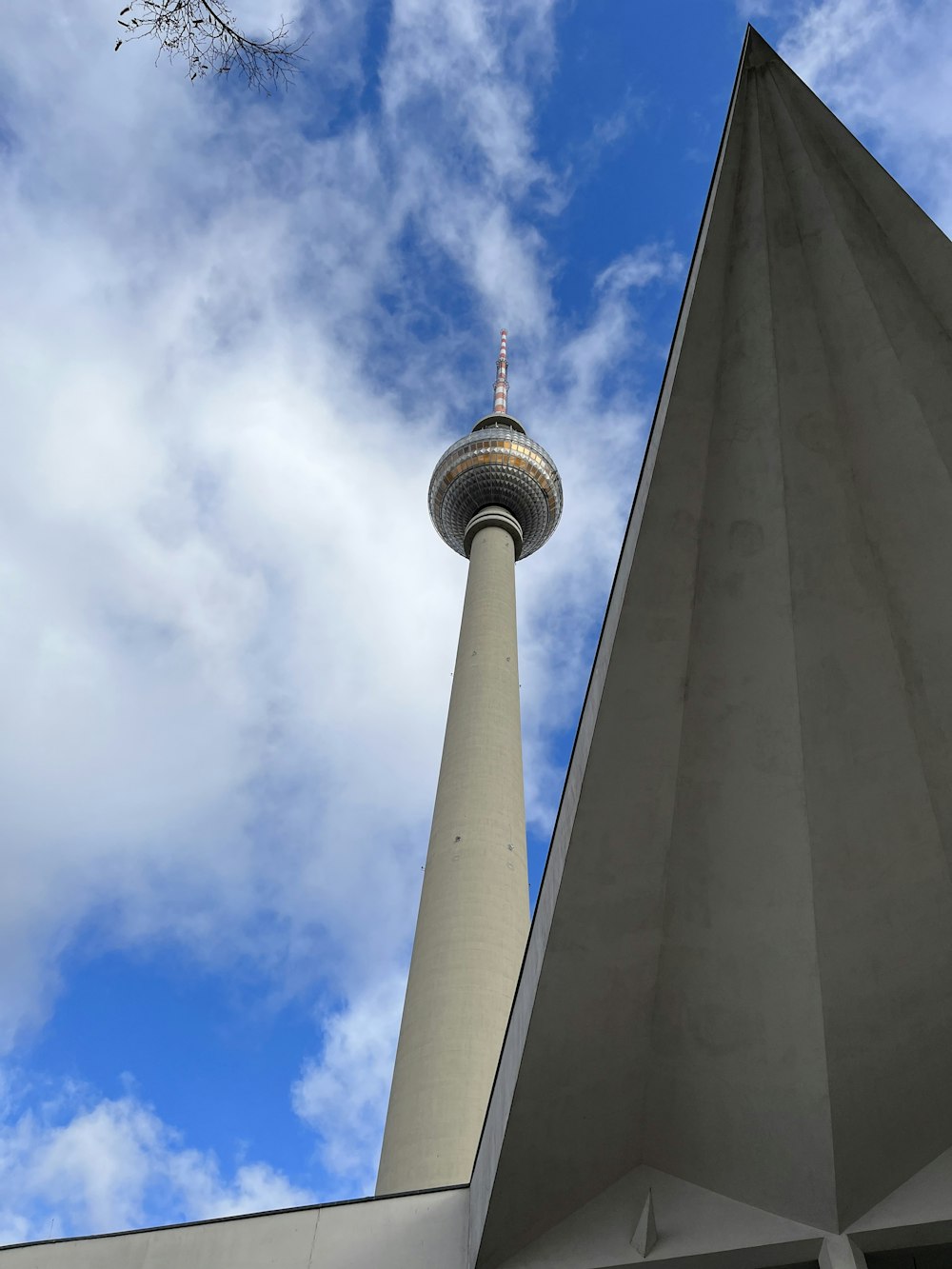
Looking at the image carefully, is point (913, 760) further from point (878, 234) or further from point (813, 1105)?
point (878, 234)

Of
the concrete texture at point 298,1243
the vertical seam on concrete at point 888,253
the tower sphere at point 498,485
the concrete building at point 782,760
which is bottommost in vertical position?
the concrete texture at point 298,1243

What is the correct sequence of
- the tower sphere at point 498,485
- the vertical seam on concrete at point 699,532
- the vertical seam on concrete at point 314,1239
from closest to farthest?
1. the vertical seam on concrete at point 699,532
2. the vertical seam on concrete at point 314,1239
3. the tower sphere at point 498,485

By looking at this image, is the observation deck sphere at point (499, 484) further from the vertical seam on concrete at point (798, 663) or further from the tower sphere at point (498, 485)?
the vertical seam on concrete at point (798, 663)

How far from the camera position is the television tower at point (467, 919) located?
20.4 metres

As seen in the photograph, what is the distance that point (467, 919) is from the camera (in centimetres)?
2447

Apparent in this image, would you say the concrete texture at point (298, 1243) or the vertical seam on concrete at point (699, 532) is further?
the concrete texture at point (298, 1243)

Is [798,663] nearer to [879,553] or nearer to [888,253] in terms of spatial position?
[879,553]

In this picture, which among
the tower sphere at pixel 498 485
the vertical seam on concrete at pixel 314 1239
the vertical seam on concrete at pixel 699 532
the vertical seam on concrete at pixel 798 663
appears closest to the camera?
the vertical seam on concrete at pixel 699 532

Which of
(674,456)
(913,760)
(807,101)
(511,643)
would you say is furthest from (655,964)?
(511,643)

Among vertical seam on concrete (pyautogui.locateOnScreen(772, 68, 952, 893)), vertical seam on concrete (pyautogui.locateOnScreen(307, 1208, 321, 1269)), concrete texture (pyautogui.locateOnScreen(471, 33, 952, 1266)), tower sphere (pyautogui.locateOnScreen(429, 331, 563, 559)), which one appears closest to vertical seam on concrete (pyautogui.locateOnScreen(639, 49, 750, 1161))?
concrete texture (pyautogui.locateOnScreen(471, 33, 952, 1266))

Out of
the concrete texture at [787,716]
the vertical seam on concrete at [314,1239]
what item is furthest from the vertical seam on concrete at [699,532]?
the vertical seam on concrete at [314,1239]

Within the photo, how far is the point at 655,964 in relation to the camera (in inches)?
387

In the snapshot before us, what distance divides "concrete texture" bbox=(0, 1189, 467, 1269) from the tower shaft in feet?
31.8

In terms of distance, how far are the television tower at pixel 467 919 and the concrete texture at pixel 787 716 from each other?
459 inches
